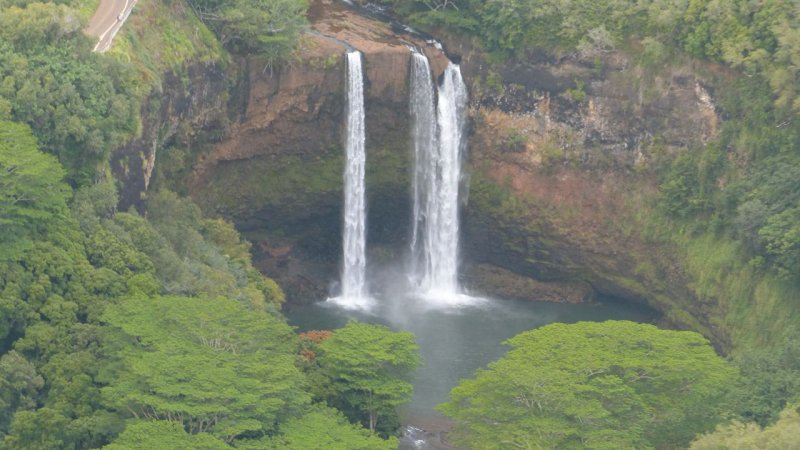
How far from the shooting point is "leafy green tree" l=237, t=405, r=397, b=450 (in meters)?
54.5

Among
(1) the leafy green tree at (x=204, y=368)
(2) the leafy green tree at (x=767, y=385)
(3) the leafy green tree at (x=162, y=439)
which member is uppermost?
(1) the leafy green tree at (x=204, y=368)

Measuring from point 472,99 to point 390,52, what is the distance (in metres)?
4.75

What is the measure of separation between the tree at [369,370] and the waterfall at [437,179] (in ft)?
69.8

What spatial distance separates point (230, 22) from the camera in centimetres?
7694

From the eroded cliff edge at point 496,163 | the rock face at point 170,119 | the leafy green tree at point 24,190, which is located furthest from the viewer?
the eroded cliff edge at point 496,163

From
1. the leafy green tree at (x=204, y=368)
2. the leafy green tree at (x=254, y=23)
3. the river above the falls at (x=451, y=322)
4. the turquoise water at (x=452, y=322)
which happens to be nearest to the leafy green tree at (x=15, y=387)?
the leafy green tree at (x=204, y=368)

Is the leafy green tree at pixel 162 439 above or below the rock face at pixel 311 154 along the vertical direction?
below

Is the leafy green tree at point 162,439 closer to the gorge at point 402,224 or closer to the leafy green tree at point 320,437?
the gorge at point 402,224

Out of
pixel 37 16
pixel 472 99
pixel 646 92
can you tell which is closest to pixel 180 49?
pixel 37 16

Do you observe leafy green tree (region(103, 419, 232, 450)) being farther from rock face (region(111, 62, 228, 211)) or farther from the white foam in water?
the white foam in water

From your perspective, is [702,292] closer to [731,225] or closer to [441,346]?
[731,225]

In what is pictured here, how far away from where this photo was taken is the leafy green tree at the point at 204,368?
54250 mm

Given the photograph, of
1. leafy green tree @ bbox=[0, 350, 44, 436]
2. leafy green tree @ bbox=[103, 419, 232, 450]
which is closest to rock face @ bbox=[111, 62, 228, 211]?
leafy green tree @ bbox=[0, 350, 44, 436]

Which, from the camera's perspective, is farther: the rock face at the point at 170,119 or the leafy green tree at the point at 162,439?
the rock face at the point at 170,119
